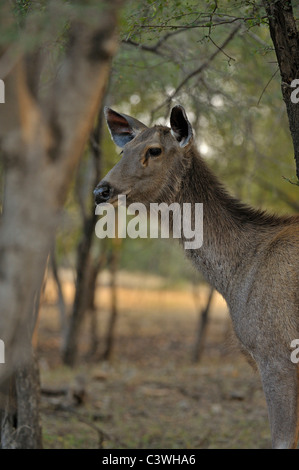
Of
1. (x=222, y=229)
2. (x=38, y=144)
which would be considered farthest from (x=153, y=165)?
(x=38, y=144)

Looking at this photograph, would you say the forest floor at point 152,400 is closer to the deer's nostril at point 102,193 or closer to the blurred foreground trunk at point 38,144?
the deer's nostril at point 102,193

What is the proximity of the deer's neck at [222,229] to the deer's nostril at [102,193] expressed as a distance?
0.77m

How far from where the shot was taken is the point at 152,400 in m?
10.4

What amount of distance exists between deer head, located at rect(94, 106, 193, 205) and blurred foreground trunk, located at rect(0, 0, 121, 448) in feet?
8.25

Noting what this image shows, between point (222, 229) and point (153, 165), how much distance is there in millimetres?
909

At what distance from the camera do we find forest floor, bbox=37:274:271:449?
7.87 metres

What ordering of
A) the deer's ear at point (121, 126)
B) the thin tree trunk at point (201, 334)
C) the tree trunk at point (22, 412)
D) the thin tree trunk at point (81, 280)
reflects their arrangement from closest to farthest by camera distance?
the tree trunk at point (22, 412) → the deer's ear at point (121, 126) → the thin tree trunk at point (81, 280) → the thin tree trunk at point (201, 334)

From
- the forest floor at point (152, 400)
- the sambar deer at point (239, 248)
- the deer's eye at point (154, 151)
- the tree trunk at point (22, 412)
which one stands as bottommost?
the forest floor at point (152, 400)

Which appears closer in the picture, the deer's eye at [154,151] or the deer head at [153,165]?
the deer head at [153,165]

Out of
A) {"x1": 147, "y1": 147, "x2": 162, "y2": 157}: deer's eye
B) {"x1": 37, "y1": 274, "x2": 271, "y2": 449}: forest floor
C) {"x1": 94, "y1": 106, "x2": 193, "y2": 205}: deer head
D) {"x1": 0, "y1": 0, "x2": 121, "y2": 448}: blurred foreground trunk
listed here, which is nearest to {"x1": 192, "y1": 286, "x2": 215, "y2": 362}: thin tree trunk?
{"x1": 37, "y1": 274, "x2": 271, "y2": 449}: forest floor

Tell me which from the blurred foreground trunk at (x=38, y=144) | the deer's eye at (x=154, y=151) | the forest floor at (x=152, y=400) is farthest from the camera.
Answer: the forest floor at (x=152, y=400)

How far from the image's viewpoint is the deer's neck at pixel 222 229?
537 centimetres

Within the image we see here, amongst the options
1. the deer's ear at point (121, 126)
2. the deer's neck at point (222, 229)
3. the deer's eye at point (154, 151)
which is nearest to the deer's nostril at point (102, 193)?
the deer's eye at point (154, 151)
